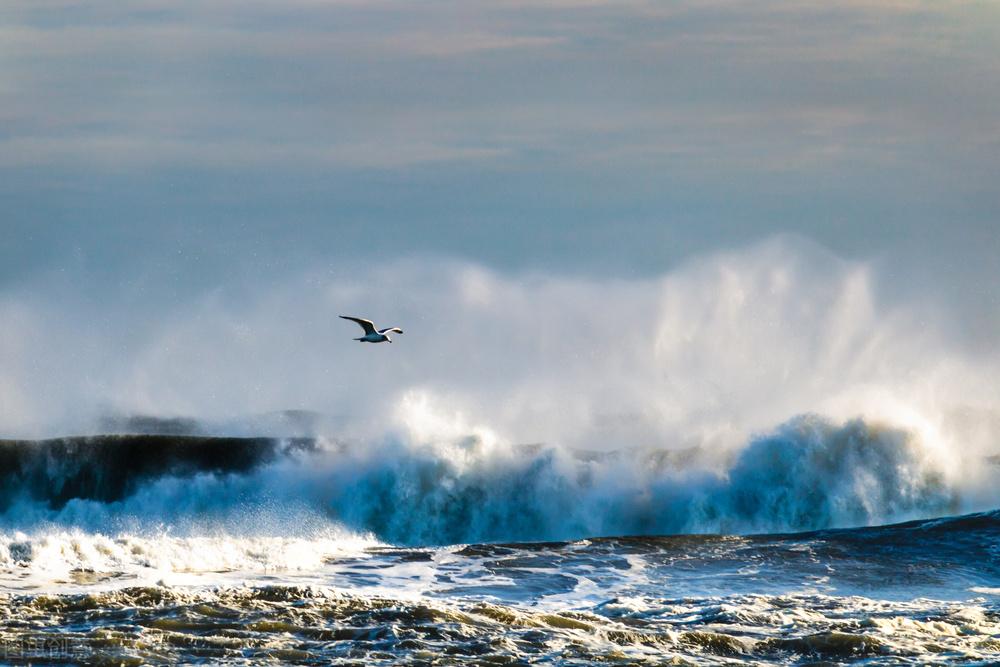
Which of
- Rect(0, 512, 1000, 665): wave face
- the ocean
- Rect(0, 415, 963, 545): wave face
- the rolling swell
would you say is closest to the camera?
Rect(0, 512, 1000, 665): wave face

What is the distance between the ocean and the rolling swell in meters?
0.07

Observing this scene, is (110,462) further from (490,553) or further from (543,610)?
(543,610)

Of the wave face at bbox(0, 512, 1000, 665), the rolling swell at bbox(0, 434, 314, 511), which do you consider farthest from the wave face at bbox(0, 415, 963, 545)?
the wave face at bbox(0, 512, 1000, 665)

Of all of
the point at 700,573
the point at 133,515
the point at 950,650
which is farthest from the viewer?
Answer: the point at 133,515

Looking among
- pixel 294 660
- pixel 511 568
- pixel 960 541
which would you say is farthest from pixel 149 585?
pixel 960 541

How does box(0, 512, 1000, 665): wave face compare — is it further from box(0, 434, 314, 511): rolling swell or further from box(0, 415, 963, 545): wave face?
box(0, 434, 314, 511): rolling swell

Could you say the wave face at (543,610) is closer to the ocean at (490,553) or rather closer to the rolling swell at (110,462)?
→ the ocean at (490,553)

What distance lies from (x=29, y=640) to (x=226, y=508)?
516 inches

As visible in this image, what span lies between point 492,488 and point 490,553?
4.44 meters

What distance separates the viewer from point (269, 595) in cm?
1884

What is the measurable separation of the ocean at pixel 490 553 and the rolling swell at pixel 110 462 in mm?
66

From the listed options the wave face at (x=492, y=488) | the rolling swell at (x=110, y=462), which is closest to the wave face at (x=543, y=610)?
the wave face at (x=492, y=488)

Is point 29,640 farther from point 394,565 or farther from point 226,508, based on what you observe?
point 226,508

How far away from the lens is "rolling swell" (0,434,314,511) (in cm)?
3003
